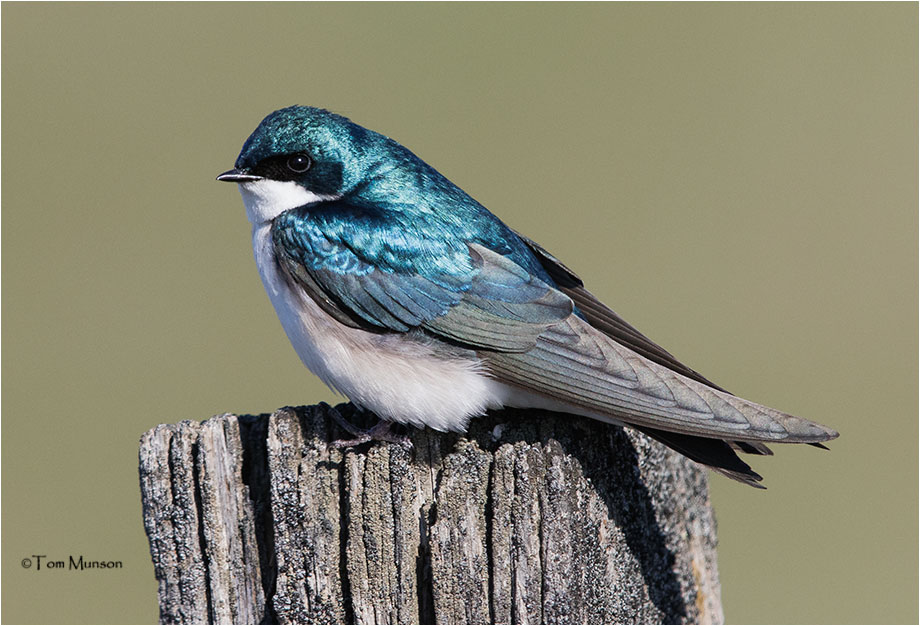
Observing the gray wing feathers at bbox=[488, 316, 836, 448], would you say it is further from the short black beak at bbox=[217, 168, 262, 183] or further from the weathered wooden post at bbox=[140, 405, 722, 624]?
the short black beak at bbox=[217, 168, 262, 183]

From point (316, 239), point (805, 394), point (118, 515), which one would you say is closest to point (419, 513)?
point (316, 239)

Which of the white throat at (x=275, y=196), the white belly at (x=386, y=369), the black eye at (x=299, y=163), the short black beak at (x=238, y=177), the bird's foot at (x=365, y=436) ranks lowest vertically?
the bird's foot at (x=365, y=436)

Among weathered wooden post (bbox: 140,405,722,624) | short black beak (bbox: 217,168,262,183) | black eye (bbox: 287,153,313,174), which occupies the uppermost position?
black eye (bbox: 287,153,313,174)

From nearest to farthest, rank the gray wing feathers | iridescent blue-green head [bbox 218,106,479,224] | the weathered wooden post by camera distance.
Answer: the weathered wooden post < the gray wing feathers < iridescent blue-green head [bbox 218,106,479,224]

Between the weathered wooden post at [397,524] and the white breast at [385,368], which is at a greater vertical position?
the white breast at [385,368]

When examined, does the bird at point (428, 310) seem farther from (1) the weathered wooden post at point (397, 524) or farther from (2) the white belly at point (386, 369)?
(1) the weathered wooden post at point (397, 524)

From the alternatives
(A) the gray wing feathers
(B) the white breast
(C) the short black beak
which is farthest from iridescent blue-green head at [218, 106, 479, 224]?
(A) the gray wing feathers

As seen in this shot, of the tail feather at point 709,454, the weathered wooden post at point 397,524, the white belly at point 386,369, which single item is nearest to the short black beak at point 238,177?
the white belly at point 386,369

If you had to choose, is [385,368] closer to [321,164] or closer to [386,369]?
[386,369]
